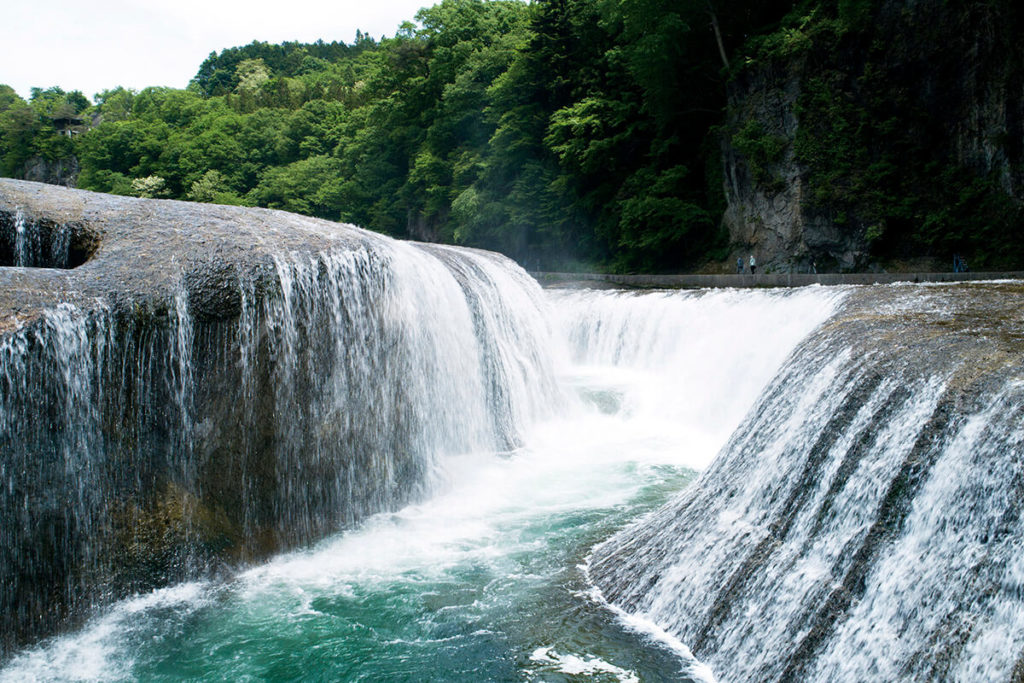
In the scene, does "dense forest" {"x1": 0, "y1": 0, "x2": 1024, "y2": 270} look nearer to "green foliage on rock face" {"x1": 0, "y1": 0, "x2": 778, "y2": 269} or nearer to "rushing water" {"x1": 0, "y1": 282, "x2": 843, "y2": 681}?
"green foliage on rock face" {"x1": 0, "y1": 0, "x2": 778, "y2": 269}

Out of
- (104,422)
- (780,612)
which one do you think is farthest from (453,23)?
(780,612)

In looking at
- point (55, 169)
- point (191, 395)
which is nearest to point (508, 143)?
point (191, 395)

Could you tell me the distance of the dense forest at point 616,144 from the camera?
18.1 metres

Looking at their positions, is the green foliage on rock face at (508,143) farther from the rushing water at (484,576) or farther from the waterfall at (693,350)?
the rushing water at (484,576)

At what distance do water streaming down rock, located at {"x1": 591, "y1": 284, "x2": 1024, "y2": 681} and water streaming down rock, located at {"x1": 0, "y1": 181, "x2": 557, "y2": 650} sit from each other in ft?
10.9

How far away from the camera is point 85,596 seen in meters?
5.80

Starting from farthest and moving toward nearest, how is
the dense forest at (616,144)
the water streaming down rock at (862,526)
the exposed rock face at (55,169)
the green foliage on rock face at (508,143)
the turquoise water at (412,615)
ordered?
the exposed rock face at (55,169), the green foliage on rock face at (508,143), the dense forest at (616,144), the turquoise water at (412,615), the water streaming down rock at (862,526)

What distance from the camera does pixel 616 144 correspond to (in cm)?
2544

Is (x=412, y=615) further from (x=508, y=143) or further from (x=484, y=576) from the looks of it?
(x=508, y=143)

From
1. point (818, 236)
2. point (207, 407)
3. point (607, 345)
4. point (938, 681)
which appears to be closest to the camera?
point (938, 681)

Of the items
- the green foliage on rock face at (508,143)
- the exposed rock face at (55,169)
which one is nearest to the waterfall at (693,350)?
the green foliage on rock face at (508,143)

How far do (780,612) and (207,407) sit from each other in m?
5.28

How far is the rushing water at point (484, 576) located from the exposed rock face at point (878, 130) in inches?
309

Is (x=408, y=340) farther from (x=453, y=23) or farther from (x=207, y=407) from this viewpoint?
(x=453, y=23)
